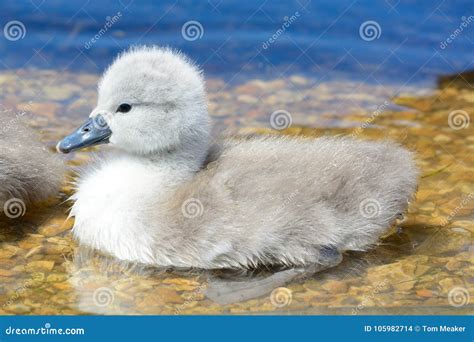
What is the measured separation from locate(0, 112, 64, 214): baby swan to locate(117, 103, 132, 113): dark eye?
663 mm

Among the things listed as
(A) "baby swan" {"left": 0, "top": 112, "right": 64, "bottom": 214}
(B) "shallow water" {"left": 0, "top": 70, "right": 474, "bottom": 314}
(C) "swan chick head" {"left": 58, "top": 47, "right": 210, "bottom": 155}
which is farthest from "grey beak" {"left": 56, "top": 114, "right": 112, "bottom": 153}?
(B) "shallow water" {"left": 0, "top": 70, "right": 474, "bottom": 314}

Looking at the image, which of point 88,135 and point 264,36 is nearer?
point 88,135

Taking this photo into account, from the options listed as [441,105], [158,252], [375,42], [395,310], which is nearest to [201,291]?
[158,252]

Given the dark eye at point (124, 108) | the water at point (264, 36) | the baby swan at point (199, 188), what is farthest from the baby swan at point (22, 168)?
the water at point (264, 36)

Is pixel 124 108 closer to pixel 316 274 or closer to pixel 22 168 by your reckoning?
pixel 22 168

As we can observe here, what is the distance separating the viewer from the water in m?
8.06

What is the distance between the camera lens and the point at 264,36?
831cm

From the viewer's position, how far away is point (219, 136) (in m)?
6.04

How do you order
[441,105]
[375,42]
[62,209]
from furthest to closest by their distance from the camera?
[375,42] → [441,105] → [62,209]

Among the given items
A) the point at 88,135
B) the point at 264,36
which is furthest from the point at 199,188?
the point at 264,36

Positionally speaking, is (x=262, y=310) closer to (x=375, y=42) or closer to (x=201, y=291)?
(x=201, y=291)

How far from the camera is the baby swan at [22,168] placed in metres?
5.77

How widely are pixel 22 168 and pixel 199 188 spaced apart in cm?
104

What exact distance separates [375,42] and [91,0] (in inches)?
84.8
